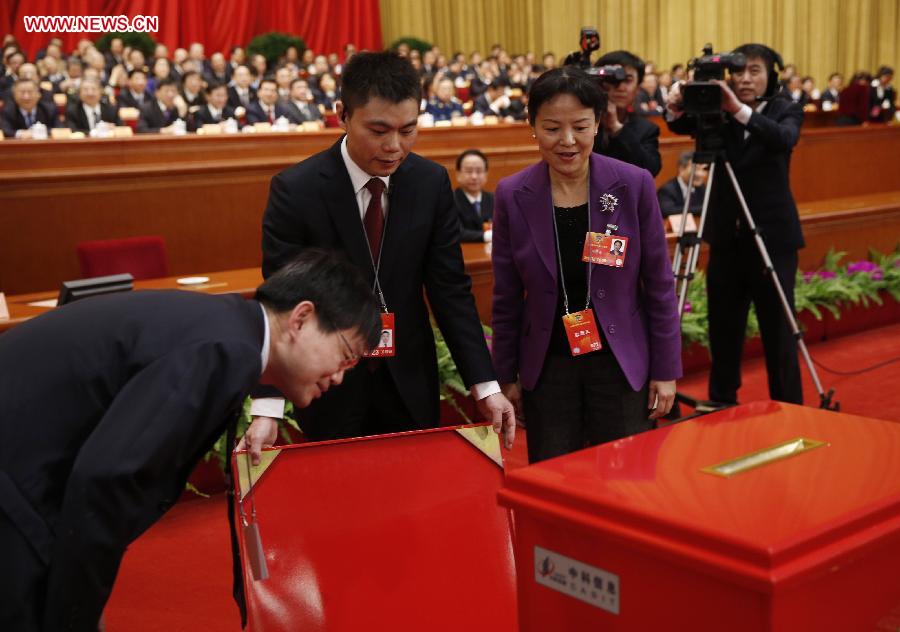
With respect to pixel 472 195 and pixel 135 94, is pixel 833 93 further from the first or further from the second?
pixel 472 195


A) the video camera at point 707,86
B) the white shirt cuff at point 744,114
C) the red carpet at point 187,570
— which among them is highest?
the video camera at point 707,86

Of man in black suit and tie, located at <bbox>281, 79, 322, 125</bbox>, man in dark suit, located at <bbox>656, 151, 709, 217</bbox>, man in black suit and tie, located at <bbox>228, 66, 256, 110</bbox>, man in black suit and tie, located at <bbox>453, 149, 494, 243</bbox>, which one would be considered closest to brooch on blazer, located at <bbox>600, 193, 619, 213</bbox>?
man in black suit and tie, located at <bbox>453, 149, 494, 243</bbox>

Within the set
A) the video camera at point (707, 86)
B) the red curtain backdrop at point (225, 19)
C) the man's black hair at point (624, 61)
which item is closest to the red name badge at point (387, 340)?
the man's black hair at point (624, 61)

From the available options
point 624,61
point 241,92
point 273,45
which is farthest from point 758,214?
point 273,45

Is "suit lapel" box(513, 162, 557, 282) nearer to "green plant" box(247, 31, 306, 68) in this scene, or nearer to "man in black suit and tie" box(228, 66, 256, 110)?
"man in black suit and tie" box(228, 66, 256, 110)

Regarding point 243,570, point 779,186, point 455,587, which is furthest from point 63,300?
point 779,186

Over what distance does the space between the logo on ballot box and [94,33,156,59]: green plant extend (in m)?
10.1

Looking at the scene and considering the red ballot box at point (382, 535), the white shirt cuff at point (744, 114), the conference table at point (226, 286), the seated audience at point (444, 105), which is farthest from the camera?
the seated audience at point (444, 105)

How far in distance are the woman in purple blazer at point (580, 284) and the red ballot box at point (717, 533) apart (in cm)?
70

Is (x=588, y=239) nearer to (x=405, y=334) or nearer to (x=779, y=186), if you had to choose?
(x=405, y=334)

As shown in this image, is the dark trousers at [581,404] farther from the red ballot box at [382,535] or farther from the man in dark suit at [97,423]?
the man in dark suit at [97,423]

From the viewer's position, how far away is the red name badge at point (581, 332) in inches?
66.6

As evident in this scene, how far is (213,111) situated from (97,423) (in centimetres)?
695

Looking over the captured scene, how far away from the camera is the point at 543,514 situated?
90 centimetres
